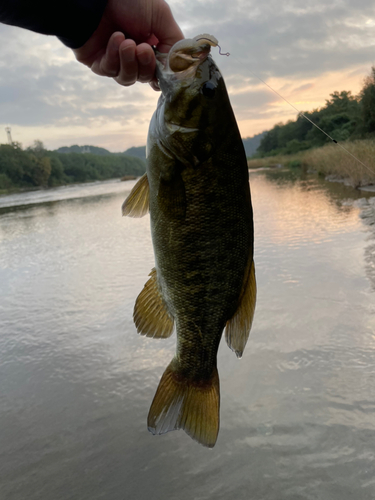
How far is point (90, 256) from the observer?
7531mm

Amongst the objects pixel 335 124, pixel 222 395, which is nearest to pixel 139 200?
pixel 222 395

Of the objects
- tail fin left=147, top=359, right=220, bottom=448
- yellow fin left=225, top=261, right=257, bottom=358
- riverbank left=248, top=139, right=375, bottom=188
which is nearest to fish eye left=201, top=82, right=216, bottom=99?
yellow fin left=225, top=261, right=257, bottom=358

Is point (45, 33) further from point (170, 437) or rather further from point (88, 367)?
point (88, 367)

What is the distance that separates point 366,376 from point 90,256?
585 cm

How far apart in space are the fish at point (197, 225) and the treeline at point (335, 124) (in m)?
9.40

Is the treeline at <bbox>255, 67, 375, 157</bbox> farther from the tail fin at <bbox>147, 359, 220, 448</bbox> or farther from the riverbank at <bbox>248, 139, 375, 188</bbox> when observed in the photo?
the tail fin at <bbox>147, 359, 220, 448</bbox>

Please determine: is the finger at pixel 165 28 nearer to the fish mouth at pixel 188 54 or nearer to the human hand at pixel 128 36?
the human hand at pixel 128 36

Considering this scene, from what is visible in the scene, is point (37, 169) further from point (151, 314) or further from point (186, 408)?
point (186, 408)

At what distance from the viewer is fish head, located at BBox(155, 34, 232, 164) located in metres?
1.41

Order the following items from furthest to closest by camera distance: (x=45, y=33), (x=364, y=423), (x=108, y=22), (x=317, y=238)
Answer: (x=317, y=238) < (x=364, y=423) < (x=108, y=22) < (x=45, y=33)

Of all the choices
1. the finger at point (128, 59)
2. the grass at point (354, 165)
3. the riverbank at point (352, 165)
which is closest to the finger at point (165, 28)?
the finger at point (128, 59)

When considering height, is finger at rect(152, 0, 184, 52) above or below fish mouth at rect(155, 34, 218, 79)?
above

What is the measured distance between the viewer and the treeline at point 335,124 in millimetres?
32594

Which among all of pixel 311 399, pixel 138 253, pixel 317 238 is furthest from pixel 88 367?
pixel 317 238
